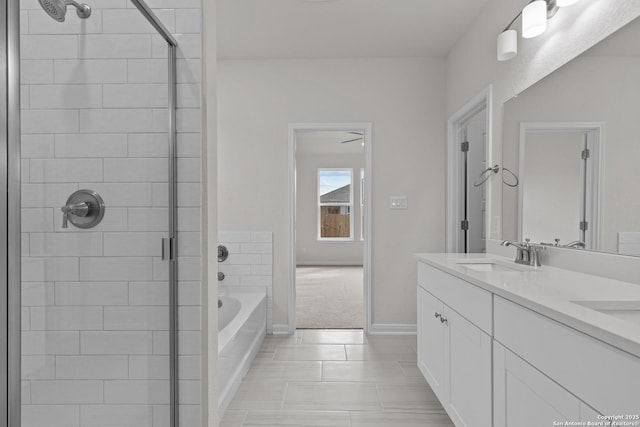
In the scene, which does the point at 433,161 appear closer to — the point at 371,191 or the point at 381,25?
the point at 371,191

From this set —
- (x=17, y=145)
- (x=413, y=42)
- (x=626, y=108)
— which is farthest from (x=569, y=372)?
(x=413, y=42)

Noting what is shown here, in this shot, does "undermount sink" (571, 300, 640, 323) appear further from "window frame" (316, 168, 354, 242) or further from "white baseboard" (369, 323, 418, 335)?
"window frame" (316, 168, 354, 242)

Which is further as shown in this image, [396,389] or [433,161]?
[433,161]

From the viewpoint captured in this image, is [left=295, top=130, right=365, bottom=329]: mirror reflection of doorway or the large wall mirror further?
[left=295, top=130, right=365, bottom=329]: mirror reflection of doorway

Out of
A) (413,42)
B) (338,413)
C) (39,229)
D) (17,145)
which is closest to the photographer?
(17,145)

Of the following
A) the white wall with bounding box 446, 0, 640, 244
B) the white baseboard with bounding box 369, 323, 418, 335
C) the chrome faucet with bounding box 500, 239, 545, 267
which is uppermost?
the white wall with bounding box 446, 0, 640, 244

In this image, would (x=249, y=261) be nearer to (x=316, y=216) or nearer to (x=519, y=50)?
(x=519, y=50)

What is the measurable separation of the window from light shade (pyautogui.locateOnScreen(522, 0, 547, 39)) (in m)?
5.96

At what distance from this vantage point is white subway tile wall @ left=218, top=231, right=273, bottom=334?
347 cm

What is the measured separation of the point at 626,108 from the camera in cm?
139

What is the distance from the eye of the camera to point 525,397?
1.12 metres

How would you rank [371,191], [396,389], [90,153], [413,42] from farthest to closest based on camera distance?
[371,191] < [413,42] < [396,389] < [90,153]

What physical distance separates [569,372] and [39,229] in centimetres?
139

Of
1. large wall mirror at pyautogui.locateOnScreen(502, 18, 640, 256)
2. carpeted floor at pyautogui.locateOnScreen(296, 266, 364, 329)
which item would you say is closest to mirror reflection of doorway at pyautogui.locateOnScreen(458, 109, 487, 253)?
large wall mirror at pyautogui.locateOnScreen(502, 18, 640, 256)
